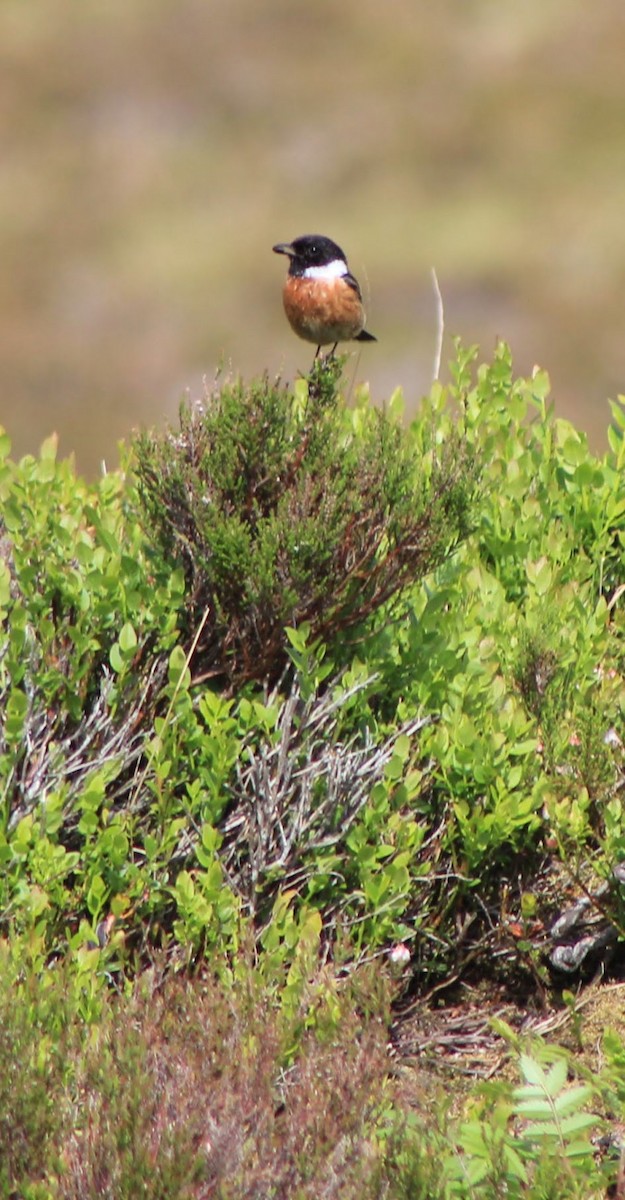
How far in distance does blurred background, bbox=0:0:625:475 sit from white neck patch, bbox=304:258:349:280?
23.9ft

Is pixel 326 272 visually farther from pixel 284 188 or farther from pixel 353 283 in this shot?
pixel 284 188

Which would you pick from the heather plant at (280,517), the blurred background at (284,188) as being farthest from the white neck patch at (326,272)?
the blurred background at (284,188)

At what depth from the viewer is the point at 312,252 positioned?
6.24 meters

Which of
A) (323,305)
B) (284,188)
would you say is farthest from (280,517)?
(284,188)

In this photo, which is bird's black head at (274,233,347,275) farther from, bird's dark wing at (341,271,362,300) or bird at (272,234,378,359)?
bird's dark wing at (341,271,362,300)

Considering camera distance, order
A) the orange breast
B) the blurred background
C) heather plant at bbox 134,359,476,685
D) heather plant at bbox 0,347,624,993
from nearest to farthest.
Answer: heather plant at bbox 0,347,624,993, heather plant at bbox 134,359,476,685, the orange breast, the blurred background

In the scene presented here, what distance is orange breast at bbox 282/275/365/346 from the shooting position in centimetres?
606

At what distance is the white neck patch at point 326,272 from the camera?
20.1ft

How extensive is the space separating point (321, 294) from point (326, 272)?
134mm

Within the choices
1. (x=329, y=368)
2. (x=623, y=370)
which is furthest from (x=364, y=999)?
(x=623, y=370)

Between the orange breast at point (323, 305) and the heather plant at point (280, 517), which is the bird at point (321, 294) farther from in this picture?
the heather plant at point (280, 517)

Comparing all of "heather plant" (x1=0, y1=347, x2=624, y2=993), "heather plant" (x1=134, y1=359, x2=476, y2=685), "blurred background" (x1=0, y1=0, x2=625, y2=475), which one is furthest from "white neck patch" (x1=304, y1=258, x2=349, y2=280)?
"blurred background" (x1=0, y1=0, x2=625, y2=475)

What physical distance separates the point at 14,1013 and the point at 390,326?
43.4 feet

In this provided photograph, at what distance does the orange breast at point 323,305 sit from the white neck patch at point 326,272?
0.08 feet
